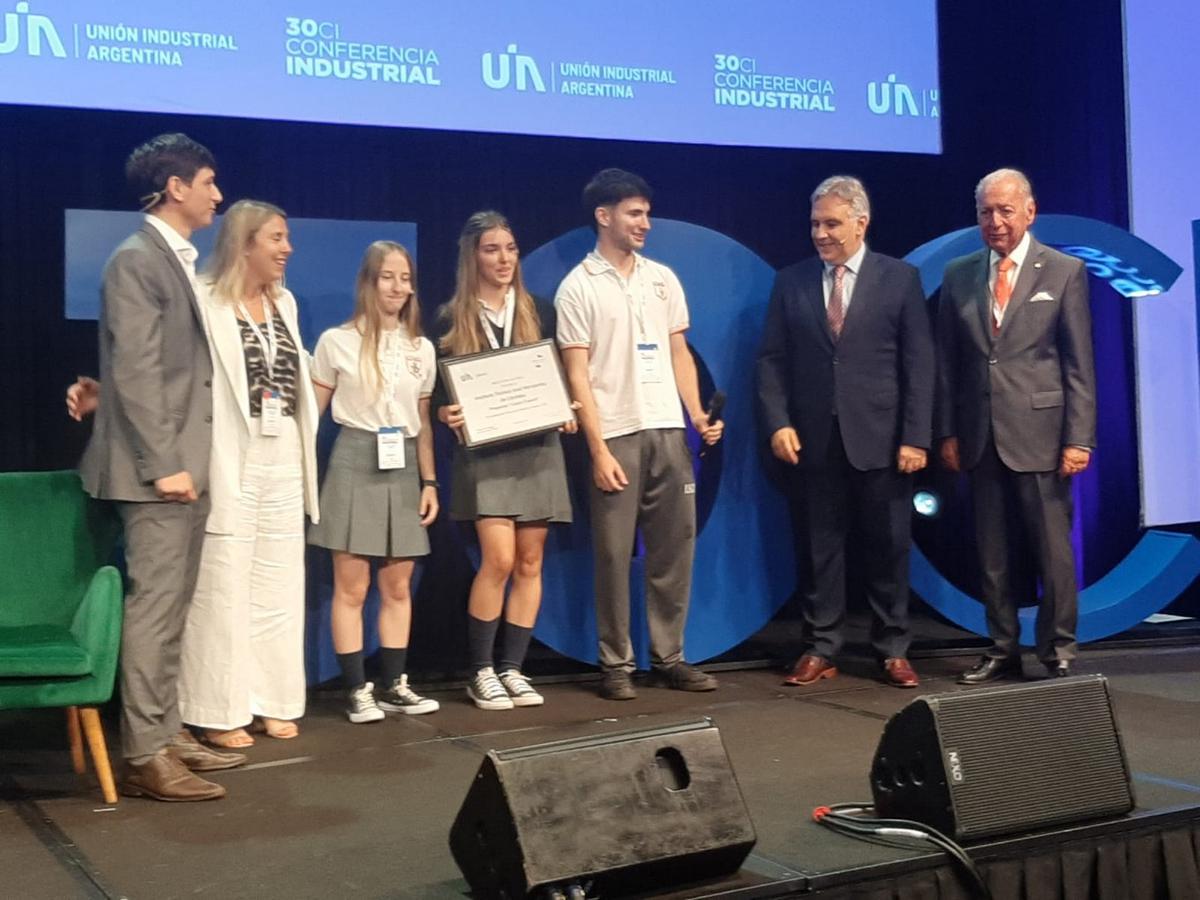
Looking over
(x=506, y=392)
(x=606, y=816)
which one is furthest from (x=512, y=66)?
(x=606, y=816)

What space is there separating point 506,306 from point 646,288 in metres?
0.48

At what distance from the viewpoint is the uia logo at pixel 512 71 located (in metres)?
4.85

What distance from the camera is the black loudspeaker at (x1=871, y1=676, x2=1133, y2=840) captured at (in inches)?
107

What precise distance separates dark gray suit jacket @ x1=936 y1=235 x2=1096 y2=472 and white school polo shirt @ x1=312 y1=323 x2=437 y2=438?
6.17 ft

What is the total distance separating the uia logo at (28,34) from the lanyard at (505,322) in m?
1.49

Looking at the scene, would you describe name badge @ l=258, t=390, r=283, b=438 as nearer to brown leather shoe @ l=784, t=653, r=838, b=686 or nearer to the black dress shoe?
brown leather shoe @ l=784, t=653, r=838, b=686

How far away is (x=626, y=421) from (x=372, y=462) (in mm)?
840

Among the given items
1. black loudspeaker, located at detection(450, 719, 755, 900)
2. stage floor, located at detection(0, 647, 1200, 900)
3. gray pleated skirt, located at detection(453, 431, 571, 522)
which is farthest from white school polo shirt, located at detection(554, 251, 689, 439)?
black loudspeaker, located at detection(450, 719, 755, 900)

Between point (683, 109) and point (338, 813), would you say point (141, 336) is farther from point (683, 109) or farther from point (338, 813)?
point (683, 109)

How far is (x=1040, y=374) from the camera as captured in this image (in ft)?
15.5

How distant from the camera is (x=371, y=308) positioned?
14.3 ft

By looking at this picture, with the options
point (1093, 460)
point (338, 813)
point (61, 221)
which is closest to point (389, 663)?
point (338, 813)

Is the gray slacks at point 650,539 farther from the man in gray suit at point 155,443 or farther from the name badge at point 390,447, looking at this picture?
the man in gray suit at point 155,443

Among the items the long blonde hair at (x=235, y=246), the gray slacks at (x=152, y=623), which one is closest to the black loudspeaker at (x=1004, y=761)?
the gray slacks at (x=152, y=623)
